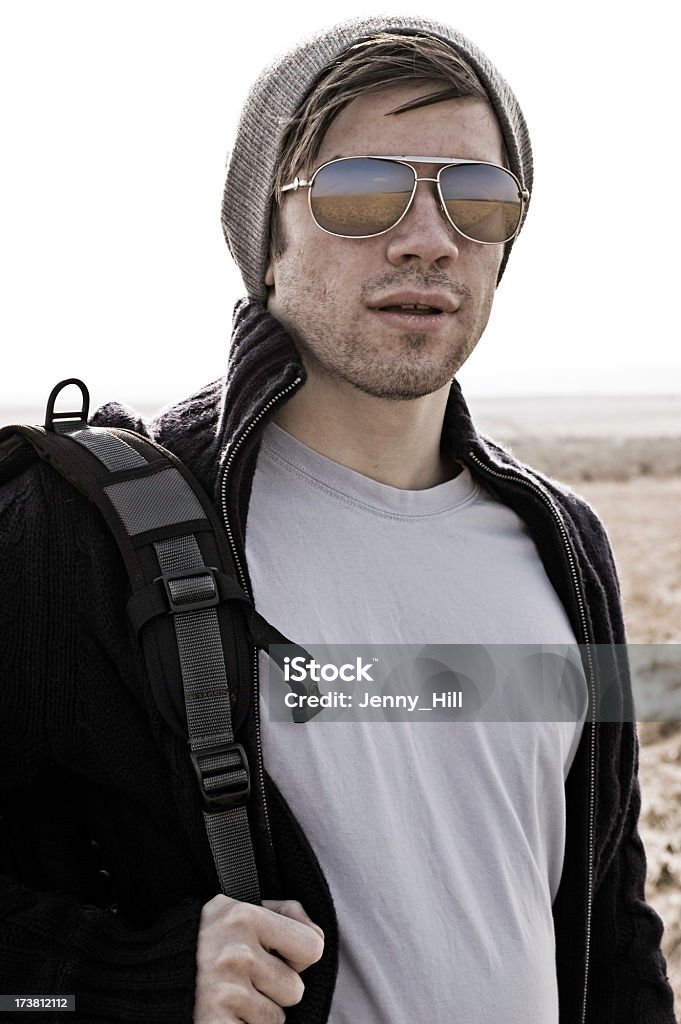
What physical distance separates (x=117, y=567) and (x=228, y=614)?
0.19m

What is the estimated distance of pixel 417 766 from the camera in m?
1.91

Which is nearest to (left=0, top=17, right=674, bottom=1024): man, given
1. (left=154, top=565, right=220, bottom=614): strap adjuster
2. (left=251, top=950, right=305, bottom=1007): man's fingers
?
(left=251, top=950, right=305, bottom=1007): man's fingers

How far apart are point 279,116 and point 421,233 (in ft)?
1.30

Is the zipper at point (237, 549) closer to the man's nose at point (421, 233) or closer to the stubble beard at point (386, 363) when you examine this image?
the stubble beard at point (386, 363)

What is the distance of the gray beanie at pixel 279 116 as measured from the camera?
2.14m

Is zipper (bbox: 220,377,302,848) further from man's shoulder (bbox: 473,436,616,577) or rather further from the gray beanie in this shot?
man's shoulder (bbox: 473,436,616,577)

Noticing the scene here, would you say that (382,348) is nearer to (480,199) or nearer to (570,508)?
(480,199)

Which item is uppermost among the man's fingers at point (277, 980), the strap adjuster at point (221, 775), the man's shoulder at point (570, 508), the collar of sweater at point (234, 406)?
the collar of sweater at point (234, 406)

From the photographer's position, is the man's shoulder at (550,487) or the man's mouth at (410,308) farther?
the man's shoulder at (550,487)

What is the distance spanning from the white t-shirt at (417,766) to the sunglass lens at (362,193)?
0.43 m

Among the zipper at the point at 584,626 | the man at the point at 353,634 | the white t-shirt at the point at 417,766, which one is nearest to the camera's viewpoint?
the man at the point at 353,634

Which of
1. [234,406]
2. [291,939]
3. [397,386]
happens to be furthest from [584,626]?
[291,939]

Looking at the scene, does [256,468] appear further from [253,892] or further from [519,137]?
[519,137]

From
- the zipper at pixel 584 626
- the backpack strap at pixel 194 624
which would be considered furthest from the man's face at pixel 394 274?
the backpack strap at pixel 194 624
